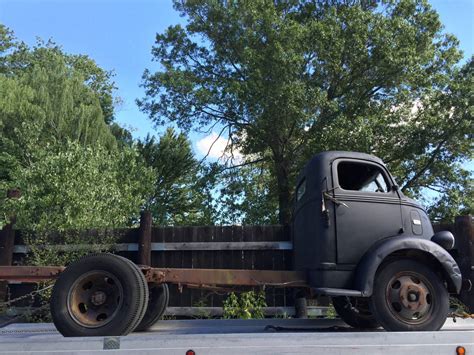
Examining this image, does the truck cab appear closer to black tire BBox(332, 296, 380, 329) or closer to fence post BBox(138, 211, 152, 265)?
black tire BBox(332, 296, 380, 329)

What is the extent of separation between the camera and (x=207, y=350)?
302 cm

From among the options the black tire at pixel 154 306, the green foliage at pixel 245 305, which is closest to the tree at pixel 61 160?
the green foliage at pixel 245 305

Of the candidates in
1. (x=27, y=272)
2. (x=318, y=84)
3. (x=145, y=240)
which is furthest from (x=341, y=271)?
(x=318, y=84)

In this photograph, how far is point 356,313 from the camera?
5.06 metres

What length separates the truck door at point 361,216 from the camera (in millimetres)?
4211

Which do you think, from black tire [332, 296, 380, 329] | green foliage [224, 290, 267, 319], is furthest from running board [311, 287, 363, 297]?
green foliage [224, 290, 267, 319]

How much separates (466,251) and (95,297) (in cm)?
627

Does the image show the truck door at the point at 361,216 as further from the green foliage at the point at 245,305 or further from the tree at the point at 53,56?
the tree at the point at 53,56

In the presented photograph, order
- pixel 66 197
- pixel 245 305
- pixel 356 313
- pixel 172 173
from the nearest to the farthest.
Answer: pixel 356 313 → pixel 245 305 → pixel 66 197 → pixel 172 173

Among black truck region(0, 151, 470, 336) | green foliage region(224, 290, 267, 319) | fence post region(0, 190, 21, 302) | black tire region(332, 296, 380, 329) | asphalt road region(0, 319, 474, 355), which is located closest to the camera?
asphalt road region(0, 319, 474, 355)

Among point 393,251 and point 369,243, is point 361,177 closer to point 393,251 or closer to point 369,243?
point 369,243

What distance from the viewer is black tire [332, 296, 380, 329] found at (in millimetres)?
4730

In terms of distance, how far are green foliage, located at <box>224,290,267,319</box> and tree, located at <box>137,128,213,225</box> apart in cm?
1238

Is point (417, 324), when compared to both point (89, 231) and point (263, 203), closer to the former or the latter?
point (89, 231)
